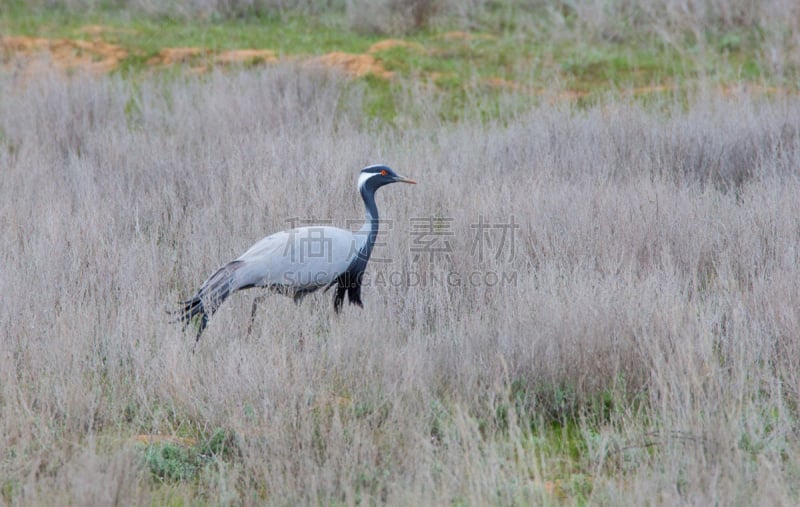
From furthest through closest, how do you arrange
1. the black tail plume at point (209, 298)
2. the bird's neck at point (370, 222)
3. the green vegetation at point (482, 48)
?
the green vegetation at point (482, 48) < the bird's neck at point (370, 222) < the black tail plume at point (209, 298)

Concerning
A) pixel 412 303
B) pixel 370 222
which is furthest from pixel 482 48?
pixel 412 303

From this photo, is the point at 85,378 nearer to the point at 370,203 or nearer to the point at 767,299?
the point at 370,203

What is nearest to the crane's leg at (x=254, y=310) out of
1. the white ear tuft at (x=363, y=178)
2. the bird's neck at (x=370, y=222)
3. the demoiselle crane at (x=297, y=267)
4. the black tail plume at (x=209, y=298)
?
the demoiselle crane at (x=297, y=267)

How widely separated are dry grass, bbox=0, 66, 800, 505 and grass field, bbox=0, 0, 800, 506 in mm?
21

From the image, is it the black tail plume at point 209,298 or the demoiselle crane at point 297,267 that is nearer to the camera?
the black tail plume at point 209,298

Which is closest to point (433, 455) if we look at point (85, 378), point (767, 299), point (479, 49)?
point (85, 378)

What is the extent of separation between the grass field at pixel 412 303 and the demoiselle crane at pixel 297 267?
0.15 metres

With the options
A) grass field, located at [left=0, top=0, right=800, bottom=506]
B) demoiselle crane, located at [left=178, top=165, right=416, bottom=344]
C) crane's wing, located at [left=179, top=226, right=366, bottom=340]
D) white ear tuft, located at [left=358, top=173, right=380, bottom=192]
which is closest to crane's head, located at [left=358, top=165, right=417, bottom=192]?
white ear tuft, located at [left=358, top=173, right=380, bottom=192]

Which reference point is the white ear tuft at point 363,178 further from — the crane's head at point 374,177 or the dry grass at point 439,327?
the dry grass at point 439,327

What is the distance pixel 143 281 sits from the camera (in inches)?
233

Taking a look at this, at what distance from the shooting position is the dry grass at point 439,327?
3883 millimetres

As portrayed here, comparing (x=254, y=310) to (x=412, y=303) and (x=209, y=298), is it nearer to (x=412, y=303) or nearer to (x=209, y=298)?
(x=209, y=298)

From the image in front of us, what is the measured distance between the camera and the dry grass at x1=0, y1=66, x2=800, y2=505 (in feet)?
12.7

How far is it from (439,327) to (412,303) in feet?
1.10
